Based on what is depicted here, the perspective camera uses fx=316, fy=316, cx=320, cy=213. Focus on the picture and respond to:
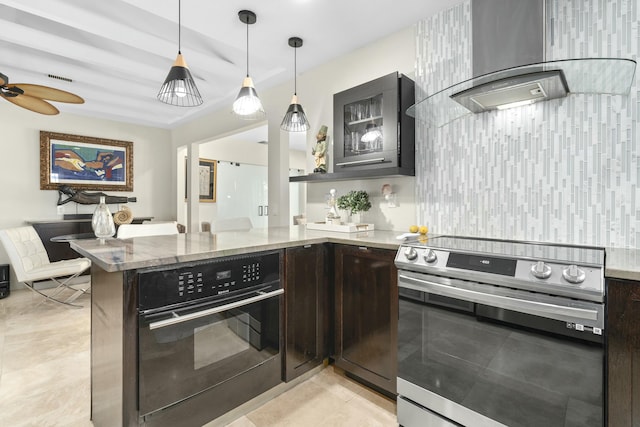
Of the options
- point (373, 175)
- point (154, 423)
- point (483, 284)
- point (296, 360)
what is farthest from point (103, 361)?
point (373, 175)

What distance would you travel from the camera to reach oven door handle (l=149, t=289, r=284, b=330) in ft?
4.30

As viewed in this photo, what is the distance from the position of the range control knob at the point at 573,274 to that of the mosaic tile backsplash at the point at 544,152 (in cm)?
74

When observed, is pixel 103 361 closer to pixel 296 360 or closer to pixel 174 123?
pixel 296 360

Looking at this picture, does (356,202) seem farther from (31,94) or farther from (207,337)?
(31,94)

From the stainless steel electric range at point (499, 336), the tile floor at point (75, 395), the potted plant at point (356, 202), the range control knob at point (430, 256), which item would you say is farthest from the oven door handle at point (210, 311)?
the potted plant at point (356, 202)

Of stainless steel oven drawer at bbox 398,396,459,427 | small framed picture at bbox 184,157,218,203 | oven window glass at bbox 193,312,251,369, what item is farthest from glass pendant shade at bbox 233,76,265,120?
small framed picture at bbox 184,157,218,203

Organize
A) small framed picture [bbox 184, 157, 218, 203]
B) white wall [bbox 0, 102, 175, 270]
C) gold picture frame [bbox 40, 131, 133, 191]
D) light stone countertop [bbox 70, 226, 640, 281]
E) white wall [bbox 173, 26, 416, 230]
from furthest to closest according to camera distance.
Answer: small framed picture [bbox 184, 157, 218, 203] → gold picture frame [bbox 40, 131, 133, 191] → white wall [bbox 0, 102, 175, 270] → white wall [bbox 173, 26, 416, 230] → light stone countertop [bbox 70, 226, 640, 281]

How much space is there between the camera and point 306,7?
7.38 feet

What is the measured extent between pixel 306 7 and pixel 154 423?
259cm

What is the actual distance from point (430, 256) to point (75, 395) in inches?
88.3

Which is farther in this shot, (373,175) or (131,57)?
(131,57)

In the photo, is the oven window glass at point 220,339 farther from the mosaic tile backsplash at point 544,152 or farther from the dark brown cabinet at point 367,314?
the mosaic tile backsplash at point 544,152

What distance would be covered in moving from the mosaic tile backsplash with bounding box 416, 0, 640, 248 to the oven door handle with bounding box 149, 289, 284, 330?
4.30 feet

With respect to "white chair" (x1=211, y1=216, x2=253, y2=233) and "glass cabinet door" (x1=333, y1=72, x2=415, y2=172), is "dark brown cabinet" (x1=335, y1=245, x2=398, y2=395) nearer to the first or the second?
"glass cabinet door" (x1=333, y1=72, x2=415, y2=172)
